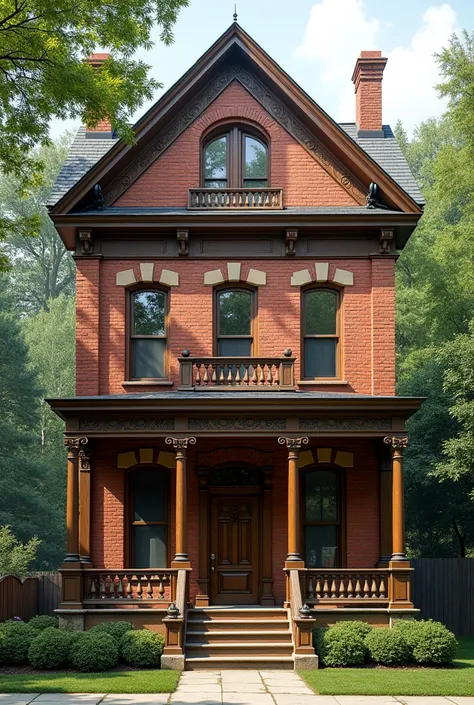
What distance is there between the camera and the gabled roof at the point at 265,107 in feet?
74.9

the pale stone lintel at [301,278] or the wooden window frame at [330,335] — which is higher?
the pale stone lintel at [301,278]

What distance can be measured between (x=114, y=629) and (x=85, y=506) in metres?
3.90

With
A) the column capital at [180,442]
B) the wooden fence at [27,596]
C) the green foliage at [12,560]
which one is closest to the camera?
the column capital at [180,442]

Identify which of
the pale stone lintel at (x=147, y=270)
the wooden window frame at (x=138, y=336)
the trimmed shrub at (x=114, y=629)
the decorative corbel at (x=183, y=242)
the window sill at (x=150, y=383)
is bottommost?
the trimmed shrub at (x=114, y=629)

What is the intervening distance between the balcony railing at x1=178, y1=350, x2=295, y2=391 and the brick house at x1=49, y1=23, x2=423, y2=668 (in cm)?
4

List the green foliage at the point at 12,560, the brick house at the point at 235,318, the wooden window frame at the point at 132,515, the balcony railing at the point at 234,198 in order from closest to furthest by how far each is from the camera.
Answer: the brick house at the point at 235,318 → the wooden window frame at the point at 132,515 → the balcony railing at the point at 234,198 → the green foliage at the point at 12,560

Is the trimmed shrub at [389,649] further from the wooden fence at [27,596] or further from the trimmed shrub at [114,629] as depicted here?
the wooden fence at [27,596]

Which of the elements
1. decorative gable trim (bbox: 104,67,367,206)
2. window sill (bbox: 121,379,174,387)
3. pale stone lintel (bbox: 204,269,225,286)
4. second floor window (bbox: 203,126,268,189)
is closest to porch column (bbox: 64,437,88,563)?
window sill (bbox: 121,379,174,387)

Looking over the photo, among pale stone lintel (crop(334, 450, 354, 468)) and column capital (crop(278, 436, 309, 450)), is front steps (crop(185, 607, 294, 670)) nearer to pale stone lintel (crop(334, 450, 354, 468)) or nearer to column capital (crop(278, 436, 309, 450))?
column capital (crop(278, 436, 309, 450))

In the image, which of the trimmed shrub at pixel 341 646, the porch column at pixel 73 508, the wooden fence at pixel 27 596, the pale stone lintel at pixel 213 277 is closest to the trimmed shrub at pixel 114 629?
the porch column at pixel 73 508

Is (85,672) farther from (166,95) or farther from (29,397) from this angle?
(29,397)

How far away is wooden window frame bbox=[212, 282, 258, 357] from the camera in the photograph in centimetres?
2303

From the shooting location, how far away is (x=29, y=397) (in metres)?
46.2

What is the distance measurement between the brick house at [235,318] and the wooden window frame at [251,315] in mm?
39
